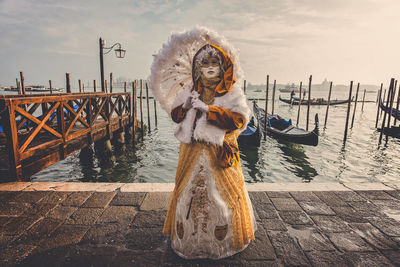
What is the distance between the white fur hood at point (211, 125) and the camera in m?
1.63

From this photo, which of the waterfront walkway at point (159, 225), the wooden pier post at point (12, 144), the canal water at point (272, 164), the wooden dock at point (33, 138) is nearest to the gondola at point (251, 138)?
the canal water at point (272, 164)

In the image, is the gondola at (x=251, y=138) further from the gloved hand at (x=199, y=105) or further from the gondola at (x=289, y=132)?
the gloved hand at (x=199, y=105)

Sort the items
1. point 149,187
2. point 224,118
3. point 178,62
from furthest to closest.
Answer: point 149,187 < point 178,62 < point 224,118

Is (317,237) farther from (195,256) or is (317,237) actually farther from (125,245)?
(125,245)

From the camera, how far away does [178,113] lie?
5.99ft

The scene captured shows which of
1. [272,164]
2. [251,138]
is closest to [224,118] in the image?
[272,164]

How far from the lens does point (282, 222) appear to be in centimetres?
230

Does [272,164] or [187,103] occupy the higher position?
[187,103]

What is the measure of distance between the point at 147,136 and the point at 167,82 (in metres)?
10.6

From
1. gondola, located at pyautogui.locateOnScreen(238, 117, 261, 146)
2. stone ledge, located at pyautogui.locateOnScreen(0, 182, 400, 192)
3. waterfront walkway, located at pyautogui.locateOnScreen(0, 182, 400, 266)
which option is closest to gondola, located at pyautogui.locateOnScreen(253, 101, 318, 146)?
gondola, located at pyautogui.locateOnScreen(238, 117, 261, 146)

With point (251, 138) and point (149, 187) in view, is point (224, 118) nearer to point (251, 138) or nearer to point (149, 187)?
point (149, 187)

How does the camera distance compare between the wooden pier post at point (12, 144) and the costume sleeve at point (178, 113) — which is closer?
the costume sleeve at point (178, 113)

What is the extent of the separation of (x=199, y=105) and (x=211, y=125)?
0.18m

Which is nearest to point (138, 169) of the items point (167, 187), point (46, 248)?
point (167, 187)
